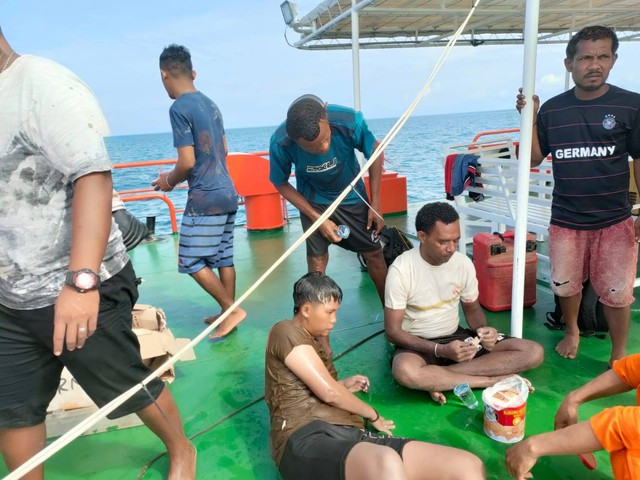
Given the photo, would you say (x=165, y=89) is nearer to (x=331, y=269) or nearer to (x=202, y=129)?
(x=202, y=129)

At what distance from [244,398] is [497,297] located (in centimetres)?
211

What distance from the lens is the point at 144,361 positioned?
2.84 metres

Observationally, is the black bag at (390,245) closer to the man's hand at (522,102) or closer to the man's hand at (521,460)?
the man's hand at (522,102)

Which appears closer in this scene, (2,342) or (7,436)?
(2,342)

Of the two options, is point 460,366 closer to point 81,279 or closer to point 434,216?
point 434,216

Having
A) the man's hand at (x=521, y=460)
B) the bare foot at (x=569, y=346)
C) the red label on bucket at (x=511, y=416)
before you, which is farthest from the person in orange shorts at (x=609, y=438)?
the bare foot at (x=569, y=346)

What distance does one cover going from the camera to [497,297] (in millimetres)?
3652

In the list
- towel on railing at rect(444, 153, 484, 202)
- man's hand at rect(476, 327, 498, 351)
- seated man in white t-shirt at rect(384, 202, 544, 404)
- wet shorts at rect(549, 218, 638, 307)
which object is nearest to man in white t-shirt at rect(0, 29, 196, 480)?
seated man in white t-shirt at rect(384, 202, 544, 404)

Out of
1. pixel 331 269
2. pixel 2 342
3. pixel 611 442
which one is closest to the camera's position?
pixel 611 442

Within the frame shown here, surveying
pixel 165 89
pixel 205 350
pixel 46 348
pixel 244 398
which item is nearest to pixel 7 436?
pixel 46 348

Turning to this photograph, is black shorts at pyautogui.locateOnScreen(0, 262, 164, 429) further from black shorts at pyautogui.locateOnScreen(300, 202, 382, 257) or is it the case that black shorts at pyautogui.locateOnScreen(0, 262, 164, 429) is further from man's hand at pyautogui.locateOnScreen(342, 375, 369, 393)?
black shorts at pyautogui.locateOnScreen(300, 202, 382, 257)

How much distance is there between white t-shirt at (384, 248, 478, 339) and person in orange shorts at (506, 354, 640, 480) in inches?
39.8

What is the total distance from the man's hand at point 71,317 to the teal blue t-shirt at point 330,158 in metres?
1.91

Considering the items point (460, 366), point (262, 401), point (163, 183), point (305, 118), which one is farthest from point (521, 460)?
point (163, 183)
